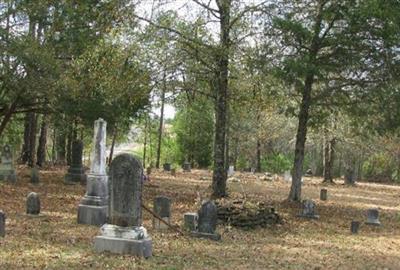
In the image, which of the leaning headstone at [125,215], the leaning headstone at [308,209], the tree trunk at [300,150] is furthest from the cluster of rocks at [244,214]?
the leaning headstone at [125,215]

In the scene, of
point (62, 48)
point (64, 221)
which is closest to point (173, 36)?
point (62, 48)

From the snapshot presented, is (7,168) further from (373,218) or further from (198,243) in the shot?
(373,218)

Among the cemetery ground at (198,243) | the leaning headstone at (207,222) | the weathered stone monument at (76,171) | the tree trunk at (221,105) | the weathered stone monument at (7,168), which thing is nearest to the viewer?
the cemetery ground at (198,243)

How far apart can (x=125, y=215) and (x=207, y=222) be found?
9.08ft

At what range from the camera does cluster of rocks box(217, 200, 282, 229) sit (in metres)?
13.5

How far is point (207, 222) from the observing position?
11.5m

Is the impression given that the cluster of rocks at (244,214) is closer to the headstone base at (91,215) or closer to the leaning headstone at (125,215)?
the headstone base at (91,215)

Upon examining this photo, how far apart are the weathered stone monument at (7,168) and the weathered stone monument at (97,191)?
23.2 ft

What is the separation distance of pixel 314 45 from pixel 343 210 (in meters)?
5.86

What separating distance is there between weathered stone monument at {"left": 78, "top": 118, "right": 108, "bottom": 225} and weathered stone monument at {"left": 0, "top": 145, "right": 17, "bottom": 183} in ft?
23.2

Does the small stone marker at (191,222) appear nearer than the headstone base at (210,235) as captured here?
No

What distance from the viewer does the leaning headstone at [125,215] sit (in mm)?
9008

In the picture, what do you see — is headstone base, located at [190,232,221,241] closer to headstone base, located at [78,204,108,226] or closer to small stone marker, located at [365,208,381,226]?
headstone base, located at [78,204,108,226]

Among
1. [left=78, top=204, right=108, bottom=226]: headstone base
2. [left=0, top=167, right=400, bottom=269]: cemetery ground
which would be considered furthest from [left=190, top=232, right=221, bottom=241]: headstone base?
[left=78, top=204, right=108, bottom=226]: headstone base
